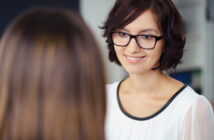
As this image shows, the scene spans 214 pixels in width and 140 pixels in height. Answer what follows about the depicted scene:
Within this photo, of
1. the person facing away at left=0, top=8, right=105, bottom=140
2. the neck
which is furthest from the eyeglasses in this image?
the person facing away at left=0, top=8, right=105, bottom=140

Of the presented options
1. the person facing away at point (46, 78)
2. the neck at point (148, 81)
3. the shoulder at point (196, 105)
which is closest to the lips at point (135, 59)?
the neck at point (148, 81)

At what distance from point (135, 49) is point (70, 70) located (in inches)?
21.6

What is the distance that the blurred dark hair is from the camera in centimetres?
106

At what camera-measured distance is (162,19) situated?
1063mm

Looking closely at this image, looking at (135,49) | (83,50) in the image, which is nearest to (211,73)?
(135,49)

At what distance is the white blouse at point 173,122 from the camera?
1.04 metres

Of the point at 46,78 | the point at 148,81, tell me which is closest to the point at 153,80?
the point at 148,81

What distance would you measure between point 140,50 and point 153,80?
0.59ft

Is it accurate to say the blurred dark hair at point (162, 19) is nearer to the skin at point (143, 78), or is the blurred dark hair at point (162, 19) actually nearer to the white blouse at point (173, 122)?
the skin at point (143, 78)

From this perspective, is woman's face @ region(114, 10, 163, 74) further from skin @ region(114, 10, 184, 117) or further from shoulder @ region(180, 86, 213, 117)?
shoulder @ region(180, 86, 213, 117)

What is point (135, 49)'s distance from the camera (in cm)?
107

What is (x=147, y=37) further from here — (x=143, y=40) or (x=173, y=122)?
(x=173, y=122)

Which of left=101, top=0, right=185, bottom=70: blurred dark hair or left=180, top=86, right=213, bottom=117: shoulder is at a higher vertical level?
left=101, top=0, right=185, bottom=70: blurred dark hair

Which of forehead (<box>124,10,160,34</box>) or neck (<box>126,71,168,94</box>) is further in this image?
neck (<box>126,71,168,94</box>)
